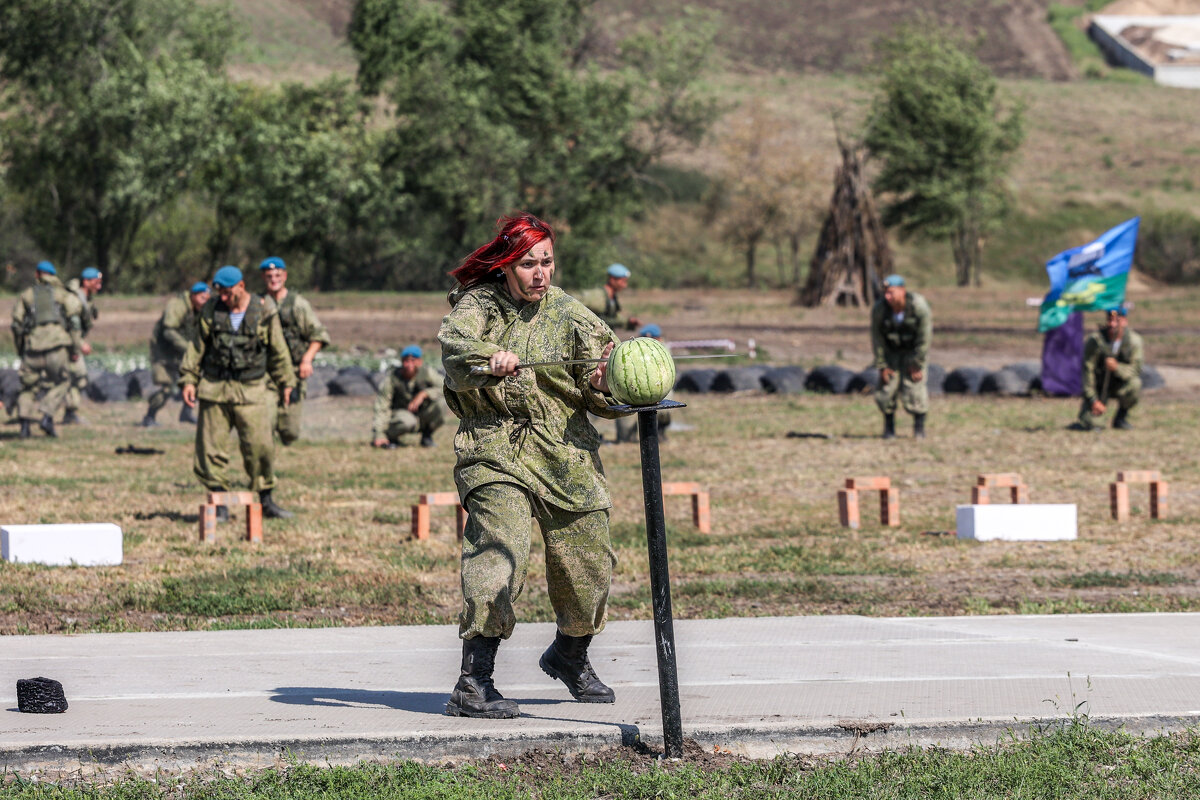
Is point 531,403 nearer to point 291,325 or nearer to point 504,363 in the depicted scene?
point 504,363

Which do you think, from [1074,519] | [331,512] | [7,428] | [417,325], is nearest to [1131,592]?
[1074,519]

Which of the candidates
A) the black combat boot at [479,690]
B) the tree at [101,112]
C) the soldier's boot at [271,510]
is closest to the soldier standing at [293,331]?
the soldier's boot at [271,510]

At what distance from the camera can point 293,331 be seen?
14000 mm

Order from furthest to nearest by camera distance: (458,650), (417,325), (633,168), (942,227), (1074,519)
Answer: (942,227) → (633,168) → (417,325) → (1074,519) → (458,650)

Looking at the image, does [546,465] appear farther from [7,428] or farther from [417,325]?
[417,325]

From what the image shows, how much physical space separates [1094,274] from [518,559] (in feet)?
57.6

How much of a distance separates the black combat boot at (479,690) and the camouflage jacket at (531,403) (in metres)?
0.55

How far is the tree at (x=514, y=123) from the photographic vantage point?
5481cm

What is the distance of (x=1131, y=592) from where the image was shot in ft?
30.8

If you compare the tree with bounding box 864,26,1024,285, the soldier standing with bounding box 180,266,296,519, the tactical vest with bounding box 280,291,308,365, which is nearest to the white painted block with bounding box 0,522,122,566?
the soldier standing with bounding box 180,266,296,519

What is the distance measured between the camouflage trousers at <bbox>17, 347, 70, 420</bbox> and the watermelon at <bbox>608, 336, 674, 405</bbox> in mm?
15340

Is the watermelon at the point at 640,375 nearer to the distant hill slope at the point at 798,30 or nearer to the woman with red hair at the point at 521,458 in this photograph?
the woman with red hair at the point at 521,458

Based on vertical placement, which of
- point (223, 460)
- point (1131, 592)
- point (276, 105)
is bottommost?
point (1131, 592)

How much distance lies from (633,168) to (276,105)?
42.8 ft
